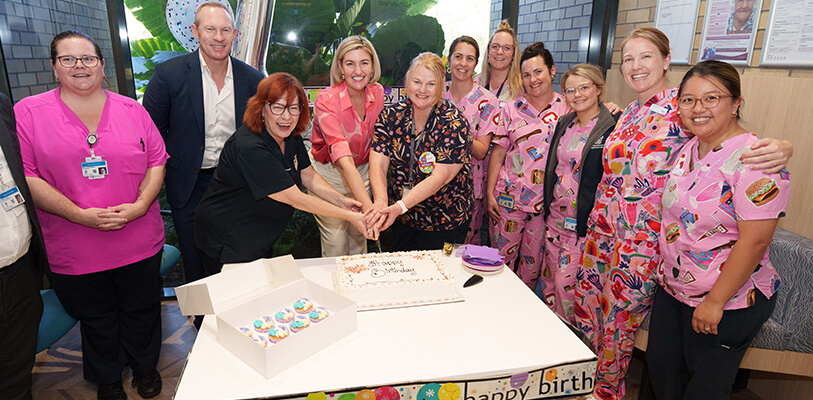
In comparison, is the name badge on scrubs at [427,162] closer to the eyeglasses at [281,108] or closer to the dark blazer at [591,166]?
the eyeglasses at [281,108]

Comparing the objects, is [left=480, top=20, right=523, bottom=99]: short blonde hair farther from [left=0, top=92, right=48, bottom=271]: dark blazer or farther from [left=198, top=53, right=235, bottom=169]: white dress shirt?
[left=0, top=92, right=48, bottom=271]: dark blazer

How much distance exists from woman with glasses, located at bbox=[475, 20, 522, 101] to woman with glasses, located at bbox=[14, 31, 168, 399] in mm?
2019

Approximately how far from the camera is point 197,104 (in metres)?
2.64

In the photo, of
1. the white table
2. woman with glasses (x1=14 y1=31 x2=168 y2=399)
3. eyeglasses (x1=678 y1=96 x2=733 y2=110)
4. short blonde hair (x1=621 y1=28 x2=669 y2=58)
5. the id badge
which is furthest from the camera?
the id badge

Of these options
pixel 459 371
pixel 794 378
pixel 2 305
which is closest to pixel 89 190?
pixel 2 305

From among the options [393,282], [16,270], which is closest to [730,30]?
[393,282]

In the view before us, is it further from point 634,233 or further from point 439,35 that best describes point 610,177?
Result: point 439,35

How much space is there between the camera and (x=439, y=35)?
373cm

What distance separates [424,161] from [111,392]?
2.02 meters

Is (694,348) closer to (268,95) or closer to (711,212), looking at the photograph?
(711,212)

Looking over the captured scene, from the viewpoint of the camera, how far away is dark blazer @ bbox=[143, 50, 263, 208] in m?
2.62

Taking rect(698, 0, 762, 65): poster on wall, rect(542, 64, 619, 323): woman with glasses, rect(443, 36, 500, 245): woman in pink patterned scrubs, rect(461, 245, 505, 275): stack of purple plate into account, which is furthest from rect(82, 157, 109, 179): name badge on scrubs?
rect(698, 0, 762, 65): poster on wall

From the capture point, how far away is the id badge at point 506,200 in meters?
2.86

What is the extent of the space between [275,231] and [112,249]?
78 cm
